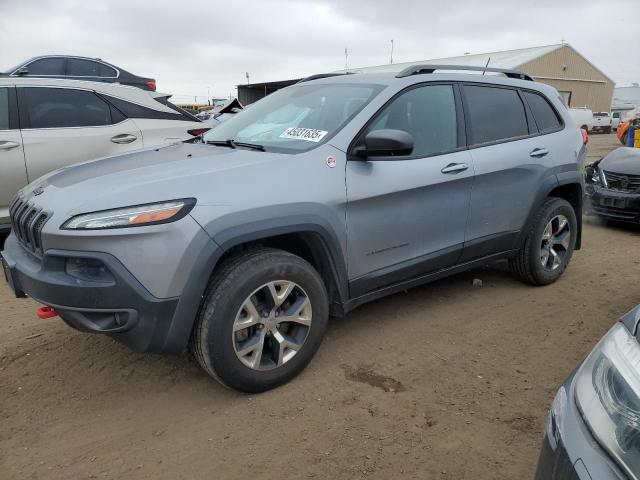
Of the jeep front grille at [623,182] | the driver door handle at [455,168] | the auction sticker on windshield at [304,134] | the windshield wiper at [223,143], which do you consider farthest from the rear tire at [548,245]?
the jeep front grille at [623,182]

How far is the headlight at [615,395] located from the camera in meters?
1.22

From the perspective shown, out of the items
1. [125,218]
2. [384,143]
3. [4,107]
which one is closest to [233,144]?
[384,143]

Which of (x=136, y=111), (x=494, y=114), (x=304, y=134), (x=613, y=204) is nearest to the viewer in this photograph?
(x=304, y=134)

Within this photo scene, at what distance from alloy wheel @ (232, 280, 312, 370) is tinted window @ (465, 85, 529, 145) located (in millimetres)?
1867

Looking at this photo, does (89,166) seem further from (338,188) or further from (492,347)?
(492,347)

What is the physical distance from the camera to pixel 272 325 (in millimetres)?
2793

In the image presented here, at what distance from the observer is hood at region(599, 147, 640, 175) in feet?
22.2

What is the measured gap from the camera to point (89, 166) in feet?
10.4

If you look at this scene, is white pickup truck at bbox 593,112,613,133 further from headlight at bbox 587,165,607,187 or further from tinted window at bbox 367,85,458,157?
tinted window at bbox 367,85,458,157

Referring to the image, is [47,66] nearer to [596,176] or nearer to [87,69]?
[87,69]

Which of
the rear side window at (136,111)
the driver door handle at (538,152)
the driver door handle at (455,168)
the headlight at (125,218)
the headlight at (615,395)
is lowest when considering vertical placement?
the headlight at (615,395)

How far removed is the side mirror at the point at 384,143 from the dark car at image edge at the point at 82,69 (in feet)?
26.6

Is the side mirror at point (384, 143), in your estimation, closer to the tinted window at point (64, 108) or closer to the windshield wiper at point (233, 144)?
the windshield wiper at point (233, 144)

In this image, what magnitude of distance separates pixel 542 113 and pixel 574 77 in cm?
4270
